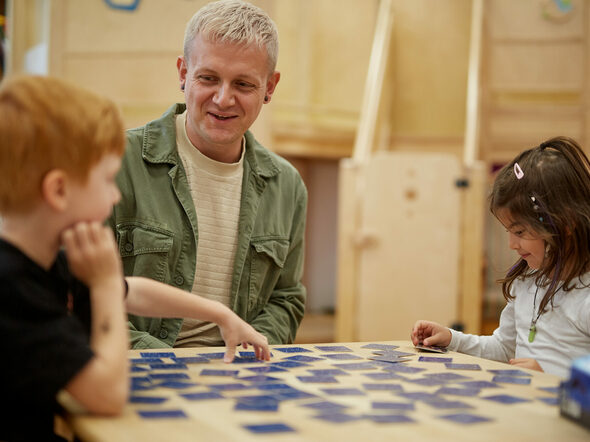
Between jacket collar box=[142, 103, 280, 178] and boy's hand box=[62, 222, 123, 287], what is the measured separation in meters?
1.06

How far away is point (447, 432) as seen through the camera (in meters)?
1.16

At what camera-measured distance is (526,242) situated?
2.13 m

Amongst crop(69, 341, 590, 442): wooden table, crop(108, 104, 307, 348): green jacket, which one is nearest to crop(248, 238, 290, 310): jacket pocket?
crop(108, 104, 307, 348): green jacket

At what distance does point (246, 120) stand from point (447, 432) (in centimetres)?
145

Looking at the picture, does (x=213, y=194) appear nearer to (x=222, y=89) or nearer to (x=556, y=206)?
(x=222, y=89)

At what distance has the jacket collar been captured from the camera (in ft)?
7.70

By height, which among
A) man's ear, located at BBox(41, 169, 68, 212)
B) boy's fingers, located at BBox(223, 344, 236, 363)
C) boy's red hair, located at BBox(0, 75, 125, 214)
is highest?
boy's red hair, located at BBox(0, 75, 125, 214)

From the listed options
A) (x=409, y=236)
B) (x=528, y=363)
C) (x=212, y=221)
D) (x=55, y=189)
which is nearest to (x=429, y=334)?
(x=528, y=363)

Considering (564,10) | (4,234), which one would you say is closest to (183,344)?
(4,234)

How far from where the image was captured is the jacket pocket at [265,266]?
2438 mm

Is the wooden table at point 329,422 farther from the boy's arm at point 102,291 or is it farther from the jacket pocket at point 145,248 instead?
the jacket pocket at point 145,248

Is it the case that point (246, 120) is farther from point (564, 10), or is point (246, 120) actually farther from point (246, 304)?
point (564, 10)

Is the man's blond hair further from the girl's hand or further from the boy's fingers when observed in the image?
the girl's hand

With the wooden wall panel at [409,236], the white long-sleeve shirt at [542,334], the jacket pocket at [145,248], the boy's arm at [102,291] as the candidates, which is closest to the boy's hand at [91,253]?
the boy's arm at [102,291]
